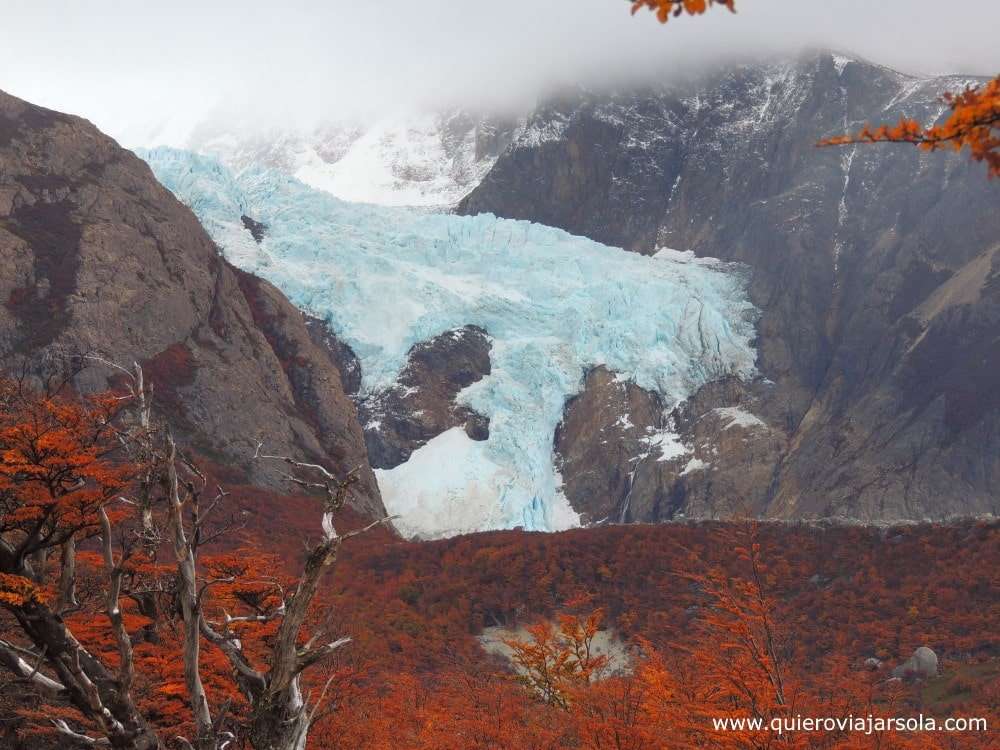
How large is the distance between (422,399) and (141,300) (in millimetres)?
53208

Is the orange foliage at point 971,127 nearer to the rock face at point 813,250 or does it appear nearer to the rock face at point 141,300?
the rock face at point 141,300

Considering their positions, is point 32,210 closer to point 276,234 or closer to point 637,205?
point 276,234

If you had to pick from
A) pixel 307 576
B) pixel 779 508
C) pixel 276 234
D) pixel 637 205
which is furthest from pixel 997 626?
pixel 637 205

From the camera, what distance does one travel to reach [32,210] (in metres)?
72.4

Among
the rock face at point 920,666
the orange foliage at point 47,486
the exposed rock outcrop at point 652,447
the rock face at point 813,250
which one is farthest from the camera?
the exposed rock outcrop at point 652,447

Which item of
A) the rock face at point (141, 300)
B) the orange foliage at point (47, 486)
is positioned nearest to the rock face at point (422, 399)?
the rock face at point (141, 300)

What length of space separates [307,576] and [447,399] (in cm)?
11297

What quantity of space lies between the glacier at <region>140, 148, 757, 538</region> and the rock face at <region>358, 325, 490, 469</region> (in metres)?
2.61

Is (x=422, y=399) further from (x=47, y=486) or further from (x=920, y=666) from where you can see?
(x=47, y=486)

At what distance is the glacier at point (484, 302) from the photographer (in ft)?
359

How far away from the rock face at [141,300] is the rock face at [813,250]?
50.7 m

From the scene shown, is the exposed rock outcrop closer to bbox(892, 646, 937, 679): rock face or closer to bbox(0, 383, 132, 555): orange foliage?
bbox(892, 646, 937, 679): rock face

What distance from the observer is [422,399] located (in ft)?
402

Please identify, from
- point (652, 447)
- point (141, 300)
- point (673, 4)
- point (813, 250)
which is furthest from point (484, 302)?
point (673, 4)
